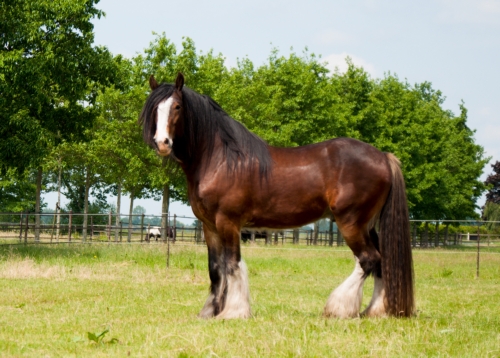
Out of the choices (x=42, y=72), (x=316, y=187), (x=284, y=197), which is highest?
(x=42, y=72)

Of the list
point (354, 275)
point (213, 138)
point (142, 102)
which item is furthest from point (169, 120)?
point (142, 102)

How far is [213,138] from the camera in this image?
7.61m

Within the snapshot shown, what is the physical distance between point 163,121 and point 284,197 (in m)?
1.63

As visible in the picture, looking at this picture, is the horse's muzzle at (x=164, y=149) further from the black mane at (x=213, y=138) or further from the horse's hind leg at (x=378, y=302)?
the horse's hind leg at (x=378, y=302)

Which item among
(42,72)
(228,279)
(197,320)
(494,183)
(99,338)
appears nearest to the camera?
(99,338)

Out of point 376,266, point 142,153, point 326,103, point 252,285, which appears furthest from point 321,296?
point 326,103

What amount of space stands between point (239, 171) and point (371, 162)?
1.52 meters

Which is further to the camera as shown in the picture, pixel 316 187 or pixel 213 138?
pixel 213 138

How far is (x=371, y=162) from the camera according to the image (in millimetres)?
7426

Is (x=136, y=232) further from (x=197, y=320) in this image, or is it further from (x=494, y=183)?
(x=494, y=183)

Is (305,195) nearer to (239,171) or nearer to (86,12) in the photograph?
(239,171)

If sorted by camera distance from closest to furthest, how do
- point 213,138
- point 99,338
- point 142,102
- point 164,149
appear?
point 99,338, point 164,149, point 213,138, point 142,102

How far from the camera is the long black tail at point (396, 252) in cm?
723

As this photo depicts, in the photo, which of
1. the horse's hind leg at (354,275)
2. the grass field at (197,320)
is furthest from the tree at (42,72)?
the horse's hind leg at (354,275)
